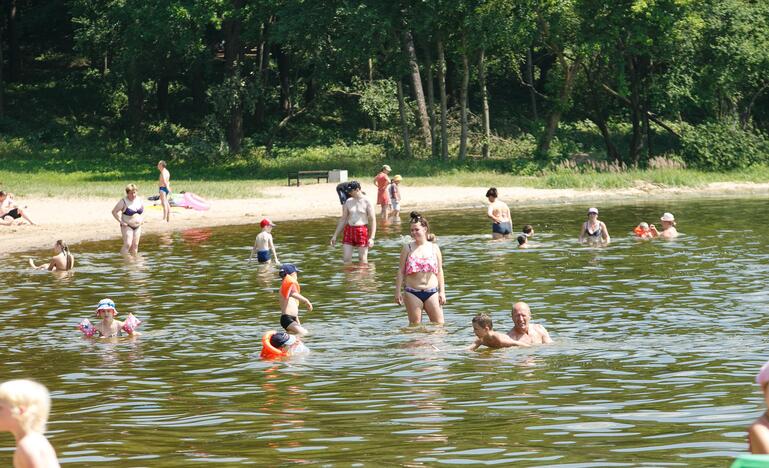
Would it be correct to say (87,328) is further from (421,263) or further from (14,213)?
(14,213)

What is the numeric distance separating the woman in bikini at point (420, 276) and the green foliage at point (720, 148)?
37.2 metres

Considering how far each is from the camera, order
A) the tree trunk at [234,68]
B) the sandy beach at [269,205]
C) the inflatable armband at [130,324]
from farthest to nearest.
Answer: the tree trunk at [234,68]
the sandy beach at [269,205]
the inflatable armband at [130,324]

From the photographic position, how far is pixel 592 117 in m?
56.5

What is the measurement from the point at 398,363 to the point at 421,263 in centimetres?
189

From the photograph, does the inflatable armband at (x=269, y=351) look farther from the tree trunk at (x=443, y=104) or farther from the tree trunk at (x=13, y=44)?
the tree trunk at (x=13, y=44)

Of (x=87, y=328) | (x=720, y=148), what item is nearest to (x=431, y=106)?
(x=720, y=148)

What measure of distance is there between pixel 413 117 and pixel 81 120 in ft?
59.9

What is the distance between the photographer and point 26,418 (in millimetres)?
6137

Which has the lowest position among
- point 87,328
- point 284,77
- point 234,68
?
point 87,328

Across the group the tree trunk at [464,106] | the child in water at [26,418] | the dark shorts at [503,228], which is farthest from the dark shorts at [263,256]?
the tree trunk at [464,106]

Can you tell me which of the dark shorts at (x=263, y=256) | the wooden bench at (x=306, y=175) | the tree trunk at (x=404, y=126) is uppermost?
the tree trunk at (x=404, y=126)

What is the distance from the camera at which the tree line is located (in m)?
49.5

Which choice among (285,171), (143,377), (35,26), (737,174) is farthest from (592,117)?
(143,377)

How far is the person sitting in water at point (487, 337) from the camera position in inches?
599
